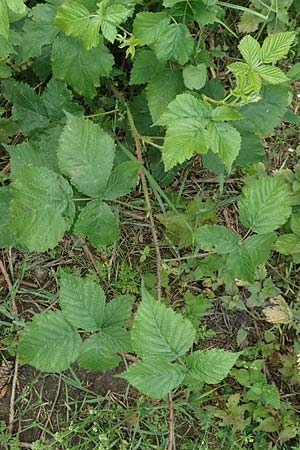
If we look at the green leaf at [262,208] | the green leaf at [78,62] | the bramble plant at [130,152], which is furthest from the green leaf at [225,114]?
the green leaf at [78,62]

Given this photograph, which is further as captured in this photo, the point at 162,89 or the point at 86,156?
the point at 162,89

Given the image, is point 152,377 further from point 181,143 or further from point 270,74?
point 270,74

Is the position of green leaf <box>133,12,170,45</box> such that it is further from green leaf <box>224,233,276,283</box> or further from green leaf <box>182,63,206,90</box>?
green leaf <box>224,233,276,283</box>

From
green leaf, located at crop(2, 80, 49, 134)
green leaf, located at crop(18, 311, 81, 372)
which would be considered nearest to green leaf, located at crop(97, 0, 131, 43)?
green leaf, located at crop(2, 80, 49, 134)

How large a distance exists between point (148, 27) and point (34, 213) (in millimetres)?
621

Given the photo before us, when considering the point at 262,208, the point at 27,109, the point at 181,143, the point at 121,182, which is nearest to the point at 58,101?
the point at 27,109

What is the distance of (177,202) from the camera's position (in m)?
2.25

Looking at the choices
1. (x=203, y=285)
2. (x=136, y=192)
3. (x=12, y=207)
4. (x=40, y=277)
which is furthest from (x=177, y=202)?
(x=12, y=207)

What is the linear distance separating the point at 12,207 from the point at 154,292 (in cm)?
77

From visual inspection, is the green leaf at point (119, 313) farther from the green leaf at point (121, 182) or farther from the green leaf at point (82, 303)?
the green leaf at point (121, 182)

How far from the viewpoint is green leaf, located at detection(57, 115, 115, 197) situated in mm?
1602

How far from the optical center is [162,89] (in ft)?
6.04

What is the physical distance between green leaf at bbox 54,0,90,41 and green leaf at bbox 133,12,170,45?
0.53 ft

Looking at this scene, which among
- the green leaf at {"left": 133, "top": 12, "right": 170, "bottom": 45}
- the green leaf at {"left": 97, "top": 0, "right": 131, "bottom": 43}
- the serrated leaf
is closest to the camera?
the green leaf at {"left": 97, "top": 0, "right": 131, "bottom": 43}
